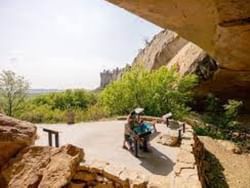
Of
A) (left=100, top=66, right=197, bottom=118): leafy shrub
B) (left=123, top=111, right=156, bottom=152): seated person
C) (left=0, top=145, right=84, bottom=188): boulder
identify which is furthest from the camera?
(left=100, top=66, right=197, bottom=118): leafy shrub

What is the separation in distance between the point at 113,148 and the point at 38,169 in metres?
5.33

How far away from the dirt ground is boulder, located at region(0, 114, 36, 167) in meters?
6.50

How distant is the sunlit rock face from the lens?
285 cm

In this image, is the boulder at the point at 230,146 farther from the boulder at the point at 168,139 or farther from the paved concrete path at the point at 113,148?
the boulder at the point at 168,139

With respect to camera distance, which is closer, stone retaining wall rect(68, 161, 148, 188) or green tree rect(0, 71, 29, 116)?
stone retaining wall rect(68, 161, 148, 188)

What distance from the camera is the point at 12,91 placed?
2008cm

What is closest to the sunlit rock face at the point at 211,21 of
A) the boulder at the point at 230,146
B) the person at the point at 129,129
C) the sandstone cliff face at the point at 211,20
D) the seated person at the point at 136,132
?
the sandstone cliff face at the point at 211,20

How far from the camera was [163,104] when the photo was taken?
1677 cm

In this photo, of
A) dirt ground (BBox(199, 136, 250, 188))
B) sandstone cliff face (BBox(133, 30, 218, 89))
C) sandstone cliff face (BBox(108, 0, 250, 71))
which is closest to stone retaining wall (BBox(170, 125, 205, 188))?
dirt ground (BBox(199, 136, 250, 188))

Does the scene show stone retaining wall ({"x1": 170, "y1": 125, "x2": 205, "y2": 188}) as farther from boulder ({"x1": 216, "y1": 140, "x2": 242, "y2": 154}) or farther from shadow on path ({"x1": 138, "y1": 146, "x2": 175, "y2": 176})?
boulder ({"x1": 216, "y1": 140, "x2": 242, "y2": 154})

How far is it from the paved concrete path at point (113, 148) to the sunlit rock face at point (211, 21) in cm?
442

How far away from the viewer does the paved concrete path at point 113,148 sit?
841 cm

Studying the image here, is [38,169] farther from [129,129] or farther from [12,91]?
[12,91]

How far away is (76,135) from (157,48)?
1276cm
